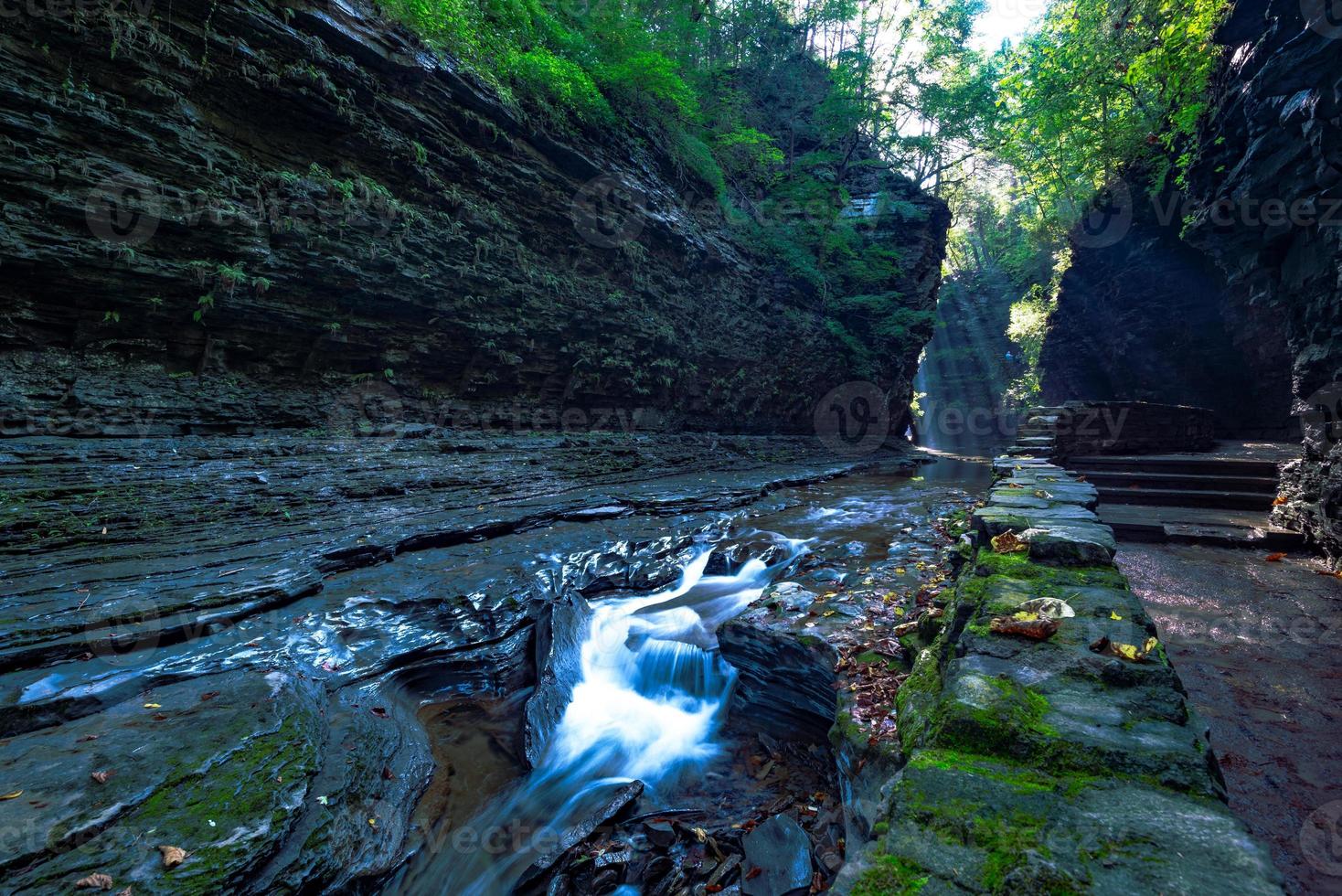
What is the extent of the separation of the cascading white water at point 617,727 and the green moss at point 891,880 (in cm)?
248

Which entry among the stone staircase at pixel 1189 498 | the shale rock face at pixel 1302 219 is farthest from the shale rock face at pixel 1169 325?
the shale rock face at pixel 1302 219

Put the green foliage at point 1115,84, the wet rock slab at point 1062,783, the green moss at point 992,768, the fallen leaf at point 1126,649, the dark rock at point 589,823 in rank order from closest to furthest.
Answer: the wet rock slab at point 1062,783 < the green moss at point 992,768 < the fallen leaf at point 1126,649 < the dark rock at point 589,823 < the green foliage at point 1115,84

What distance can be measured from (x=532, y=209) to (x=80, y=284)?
292 inches

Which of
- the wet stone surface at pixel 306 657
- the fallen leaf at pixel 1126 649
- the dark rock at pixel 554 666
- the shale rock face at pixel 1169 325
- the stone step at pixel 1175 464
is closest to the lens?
the fallen leaf at pixel 1126 649

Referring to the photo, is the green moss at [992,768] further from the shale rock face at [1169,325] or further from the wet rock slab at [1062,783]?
the shale rock face at [1169,325]

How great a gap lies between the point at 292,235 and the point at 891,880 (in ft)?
33.2

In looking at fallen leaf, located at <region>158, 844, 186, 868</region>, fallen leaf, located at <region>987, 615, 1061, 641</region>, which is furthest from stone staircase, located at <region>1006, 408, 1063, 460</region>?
fallen leaf, located at <region>158, 844, 186, 868</region>

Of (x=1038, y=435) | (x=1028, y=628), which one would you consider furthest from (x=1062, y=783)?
(x=1038, y=435)

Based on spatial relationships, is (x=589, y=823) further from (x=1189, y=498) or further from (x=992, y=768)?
(x=1189, y=498)

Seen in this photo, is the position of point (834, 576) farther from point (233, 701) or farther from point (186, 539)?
point (186, 539)

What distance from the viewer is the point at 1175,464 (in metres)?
8.05

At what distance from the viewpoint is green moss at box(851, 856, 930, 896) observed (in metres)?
1.10

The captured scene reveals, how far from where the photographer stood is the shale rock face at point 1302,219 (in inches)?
184

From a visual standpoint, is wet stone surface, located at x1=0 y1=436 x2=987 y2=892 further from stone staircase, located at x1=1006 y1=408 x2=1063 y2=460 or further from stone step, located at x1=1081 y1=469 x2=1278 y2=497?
stone staircase, located at x1=1006 y1=408 x2=1063 y2=460
